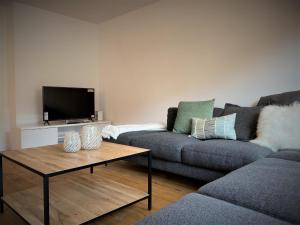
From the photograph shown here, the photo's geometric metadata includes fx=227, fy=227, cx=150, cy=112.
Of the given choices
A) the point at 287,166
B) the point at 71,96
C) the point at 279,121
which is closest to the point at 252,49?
the point at 279,121

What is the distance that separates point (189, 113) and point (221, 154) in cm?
95

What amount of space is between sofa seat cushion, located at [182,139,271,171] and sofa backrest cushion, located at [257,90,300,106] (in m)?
0.58

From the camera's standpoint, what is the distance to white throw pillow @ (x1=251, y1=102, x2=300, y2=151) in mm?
1934

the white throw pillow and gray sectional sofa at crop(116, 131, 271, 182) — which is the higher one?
the white throw pillow

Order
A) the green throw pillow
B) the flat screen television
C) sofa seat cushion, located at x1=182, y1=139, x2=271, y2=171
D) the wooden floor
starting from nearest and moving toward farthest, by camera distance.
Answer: the wooden floor < sofa seat cushion, located at x1=182, y1=139, x2=271, y2=171 < the green throw pillow < the flat screen television

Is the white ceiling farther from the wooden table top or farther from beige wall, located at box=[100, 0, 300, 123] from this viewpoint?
the wooden table top

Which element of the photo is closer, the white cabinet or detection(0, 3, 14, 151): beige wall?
the white cabinet

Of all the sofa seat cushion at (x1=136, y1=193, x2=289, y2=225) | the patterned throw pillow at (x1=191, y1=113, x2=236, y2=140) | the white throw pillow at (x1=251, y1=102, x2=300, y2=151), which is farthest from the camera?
the patterned throw pillow at (x1=191, y1=113, x2=236, y2=140)

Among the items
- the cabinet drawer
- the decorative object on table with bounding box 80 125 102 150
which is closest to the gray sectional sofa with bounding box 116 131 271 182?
the decorative object on table with bounding box 80 125 102 150

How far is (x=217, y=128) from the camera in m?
2.34

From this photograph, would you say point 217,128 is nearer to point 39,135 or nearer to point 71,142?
point 71,142

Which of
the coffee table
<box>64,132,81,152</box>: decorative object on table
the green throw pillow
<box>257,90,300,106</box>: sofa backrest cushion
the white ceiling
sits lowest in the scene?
the coffee table

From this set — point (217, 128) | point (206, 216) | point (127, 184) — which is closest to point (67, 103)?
point (127, 184)

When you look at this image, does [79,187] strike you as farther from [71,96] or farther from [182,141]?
[71,96]
